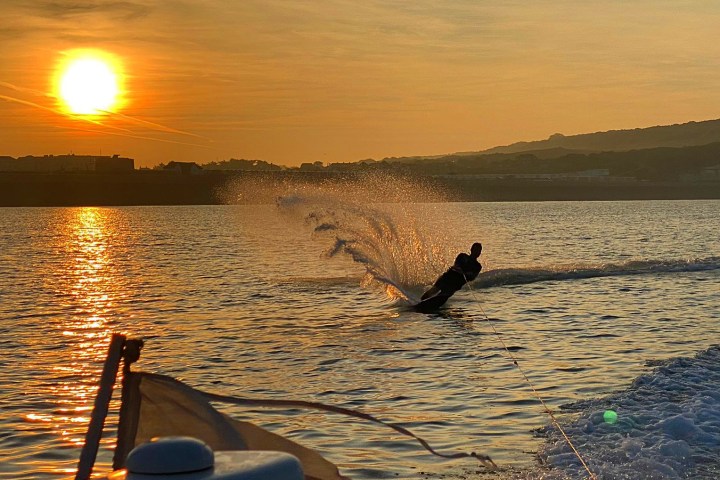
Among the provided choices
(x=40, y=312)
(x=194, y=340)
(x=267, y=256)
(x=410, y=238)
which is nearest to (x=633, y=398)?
(x=194, y=340)

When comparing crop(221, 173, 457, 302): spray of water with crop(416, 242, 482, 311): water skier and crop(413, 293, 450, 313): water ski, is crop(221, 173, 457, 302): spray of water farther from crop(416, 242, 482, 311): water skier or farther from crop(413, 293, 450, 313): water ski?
crop(413, 293, 450, 313): water ski

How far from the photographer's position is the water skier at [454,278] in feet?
92.9

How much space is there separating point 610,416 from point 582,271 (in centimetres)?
3019

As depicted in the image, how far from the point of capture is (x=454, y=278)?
29156 millimetres

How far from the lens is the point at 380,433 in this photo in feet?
42.5

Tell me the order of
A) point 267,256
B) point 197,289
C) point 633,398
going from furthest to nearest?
point 267,256 → point 197,289 → point 633,398

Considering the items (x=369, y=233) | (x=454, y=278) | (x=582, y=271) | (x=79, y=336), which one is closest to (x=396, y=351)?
(x=79, y=336)

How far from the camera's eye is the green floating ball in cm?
1261

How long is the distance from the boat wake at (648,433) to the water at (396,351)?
0.11ft

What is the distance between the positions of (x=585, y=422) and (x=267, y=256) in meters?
50.8

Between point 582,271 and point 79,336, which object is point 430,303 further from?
point 582,271

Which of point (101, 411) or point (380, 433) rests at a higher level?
point (101, 411)

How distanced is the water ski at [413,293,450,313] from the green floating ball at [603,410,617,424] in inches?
613

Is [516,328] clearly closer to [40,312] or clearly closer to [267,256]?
[40,312]
